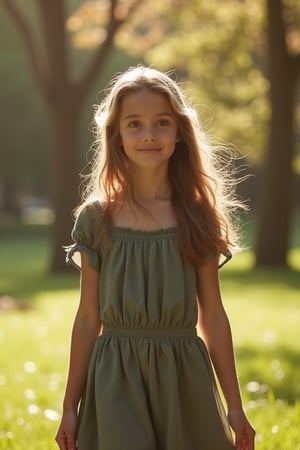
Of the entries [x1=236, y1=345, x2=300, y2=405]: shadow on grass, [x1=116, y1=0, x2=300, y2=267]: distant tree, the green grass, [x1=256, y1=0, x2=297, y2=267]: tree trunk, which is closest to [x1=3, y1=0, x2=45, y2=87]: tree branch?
[x1=116, y1=0, x2=300, y2=267]: distant tree

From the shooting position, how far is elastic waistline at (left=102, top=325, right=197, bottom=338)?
11.7 ft

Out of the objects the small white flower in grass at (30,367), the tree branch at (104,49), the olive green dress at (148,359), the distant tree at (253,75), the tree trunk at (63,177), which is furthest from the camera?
the tree trunk at (63,177)

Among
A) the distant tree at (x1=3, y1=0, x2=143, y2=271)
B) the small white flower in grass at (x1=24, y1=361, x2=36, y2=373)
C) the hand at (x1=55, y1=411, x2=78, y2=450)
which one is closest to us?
the hand at (x1=55, y1=411, x2=78, y2=450)

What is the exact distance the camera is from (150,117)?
12.0 ft

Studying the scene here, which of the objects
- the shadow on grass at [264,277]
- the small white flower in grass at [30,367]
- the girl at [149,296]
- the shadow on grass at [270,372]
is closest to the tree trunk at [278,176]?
the shadow on grass at [264,277]

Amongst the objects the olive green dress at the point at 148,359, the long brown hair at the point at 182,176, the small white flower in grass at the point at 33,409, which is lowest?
the small white flower in grass at the point at 33,409

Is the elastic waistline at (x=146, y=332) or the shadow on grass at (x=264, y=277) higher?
the elastic waistline at (x=146, y=332)

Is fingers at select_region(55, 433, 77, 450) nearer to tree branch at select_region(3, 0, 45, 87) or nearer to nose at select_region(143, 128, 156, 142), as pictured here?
nose at select_region(143, 128, 156, 142)

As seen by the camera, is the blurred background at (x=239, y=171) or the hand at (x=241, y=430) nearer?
the hand at (x=241, y=430)

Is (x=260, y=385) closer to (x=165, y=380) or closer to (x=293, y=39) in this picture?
(x=165, y=380)

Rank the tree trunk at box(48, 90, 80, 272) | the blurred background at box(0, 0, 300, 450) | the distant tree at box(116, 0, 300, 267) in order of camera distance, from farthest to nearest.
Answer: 1. the tree trunk at box(48, 90, 80, 272)
2. the distant tree at box(116, 0, 300, 267)
3. the blurred background at box(0, 0, 300, 450)

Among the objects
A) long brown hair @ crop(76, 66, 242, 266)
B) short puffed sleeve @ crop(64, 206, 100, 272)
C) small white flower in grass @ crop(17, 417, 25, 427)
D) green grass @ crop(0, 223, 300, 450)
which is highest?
long brown hair @ crop(76, 66, 242, 266)

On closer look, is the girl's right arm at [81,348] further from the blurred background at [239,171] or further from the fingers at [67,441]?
the blurred background at [239,171]

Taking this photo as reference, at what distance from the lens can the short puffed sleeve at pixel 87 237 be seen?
11.9 feet
